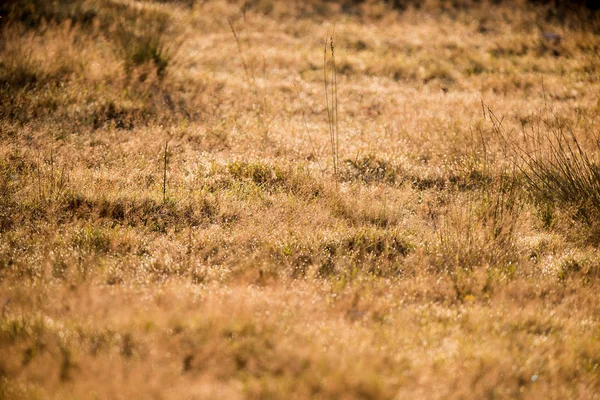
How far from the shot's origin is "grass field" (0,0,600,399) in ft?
8.66

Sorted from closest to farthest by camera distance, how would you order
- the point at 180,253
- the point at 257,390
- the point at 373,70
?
the point at 257,390 → the point at 180,253 → the point at 373,70

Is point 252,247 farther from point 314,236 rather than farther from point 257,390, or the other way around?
point 257,390

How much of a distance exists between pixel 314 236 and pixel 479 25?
995cm

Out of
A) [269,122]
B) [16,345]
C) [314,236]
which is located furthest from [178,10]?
[16,345]

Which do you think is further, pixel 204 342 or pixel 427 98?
pixel 427 98

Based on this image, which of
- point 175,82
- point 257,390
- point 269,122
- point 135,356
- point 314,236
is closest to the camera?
point 257,390

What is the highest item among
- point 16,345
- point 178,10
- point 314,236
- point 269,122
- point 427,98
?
point 178,10

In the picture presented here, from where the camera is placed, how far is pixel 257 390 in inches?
95.8

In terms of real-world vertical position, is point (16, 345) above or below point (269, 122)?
below

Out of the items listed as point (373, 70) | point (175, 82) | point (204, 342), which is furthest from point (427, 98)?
point (204, 342)

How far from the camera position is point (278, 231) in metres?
3.98

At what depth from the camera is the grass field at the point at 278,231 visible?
2639 millimetres

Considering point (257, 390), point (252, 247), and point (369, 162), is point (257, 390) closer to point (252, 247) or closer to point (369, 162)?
point (252, 247)

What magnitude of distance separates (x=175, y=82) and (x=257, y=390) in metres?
5.82
